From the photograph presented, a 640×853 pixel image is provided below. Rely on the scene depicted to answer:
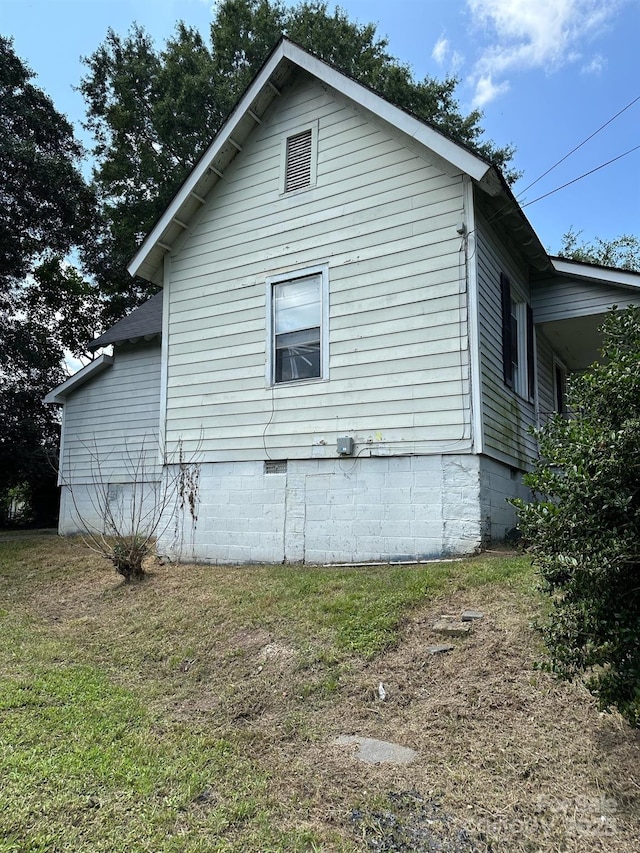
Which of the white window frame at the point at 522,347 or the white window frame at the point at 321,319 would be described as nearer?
the white window frame at the point at 321,319

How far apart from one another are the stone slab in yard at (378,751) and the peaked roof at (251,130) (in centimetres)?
622

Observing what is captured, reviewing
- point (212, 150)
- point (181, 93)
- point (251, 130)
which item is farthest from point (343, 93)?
point (181, 93)

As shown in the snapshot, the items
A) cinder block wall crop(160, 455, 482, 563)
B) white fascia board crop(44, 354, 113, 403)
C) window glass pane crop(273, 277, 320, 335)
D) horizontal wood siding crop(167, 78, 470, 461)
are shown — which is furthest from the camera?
white fascia board crop(44, 354, 113, 403)

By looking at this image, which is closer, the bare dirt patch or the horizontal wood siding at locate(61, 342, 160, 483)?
the bare dirt patch

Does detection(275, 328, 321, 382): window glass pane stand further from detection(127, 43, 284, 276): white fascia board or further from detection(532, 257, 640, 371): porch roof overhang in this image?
detection(532, 257, 640, 371): porch roof overhang

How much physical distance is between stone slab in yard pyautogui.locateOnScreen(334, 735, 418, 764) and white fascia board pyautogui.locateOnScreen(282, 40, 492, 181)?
6.22 meters

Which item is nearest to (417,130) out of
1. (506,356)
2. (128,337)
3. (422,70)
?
(506,356)

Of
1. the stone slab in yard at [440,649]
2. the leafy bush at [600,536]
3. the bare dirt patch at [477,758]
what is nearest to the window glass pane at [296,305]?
the stone slab in yard at [440,649]

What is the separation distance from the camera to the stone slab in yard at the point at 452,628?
457 centimetres

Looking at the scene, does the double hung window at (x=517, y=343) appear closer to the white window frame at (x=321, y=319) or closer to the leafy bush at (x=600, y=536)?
the white window frame at (x=321, y=319)

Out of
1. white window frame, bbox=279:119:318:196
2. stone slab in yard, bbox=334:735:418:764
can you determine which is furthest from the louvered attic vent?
stone slab in yard, bbox=334:735:418:764

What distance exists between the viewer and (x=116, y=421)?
13.3 meters

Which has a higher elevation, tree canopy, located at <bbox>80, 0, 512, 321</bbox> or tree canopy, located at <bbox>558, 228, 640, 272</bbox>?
tree canopy, located at <bbox>80, 0, 512, 321</bbox>

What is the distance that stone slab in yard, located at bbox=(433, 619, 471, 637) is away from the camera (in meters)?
4.57
